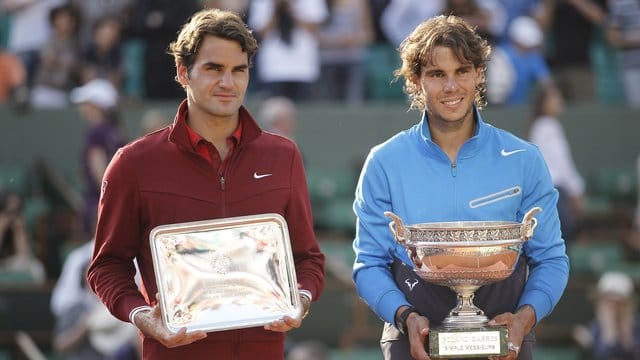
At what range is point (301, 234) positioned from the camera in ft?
14.4

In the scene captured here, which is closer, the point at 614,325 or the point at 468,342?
the point at 468,342

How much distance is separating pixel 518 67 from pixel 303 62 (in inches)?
69.7

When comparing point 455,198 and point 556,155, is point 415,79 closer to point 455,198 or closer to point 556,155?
point 455,198

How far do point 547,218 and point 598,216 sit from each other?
24.0 ft

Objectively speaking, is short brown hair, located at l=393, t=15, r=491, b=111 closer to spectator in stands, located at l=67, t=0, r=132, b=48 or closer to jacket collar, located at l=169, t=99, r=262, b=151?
jacket collar, located at l=169, t=99, r=262, b=151

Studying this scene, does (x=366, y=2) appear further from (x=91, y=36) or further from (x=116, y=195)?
(x=116, y=195)

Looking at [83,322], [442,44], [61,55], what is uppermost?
[61,55]

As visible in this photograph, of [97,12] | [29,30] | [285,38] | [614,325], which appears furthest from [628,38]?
[29,30]

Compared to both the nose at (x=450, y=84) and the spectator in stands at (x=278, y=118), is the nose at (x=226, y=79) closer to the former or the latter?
the nose at (x=450, y=84)

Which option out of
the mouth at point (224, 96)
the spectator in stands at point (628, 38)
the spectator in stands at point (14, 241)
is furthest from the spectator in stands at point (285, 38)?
the mouth at point (224, 96)

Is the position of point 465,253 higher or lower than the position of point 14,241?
higher

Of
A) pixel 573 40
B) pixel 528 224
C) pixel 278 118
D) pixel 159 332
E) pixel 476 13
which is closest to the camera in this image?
pixel 159 332

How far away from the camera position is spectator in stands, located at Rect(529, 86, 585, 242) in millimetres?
10102

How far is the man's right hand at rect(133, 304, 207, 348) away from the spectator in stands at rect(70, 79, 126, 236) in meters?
5.80
